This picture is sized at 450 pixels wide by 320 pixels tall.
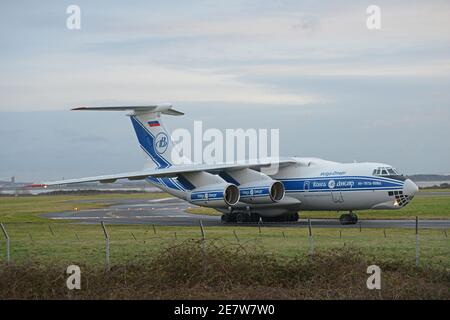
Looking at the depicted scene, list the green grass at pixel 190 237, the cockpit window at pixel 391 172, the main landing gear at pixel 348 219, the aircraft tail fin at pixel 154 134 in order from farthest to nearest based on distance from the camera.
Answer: the aircraft tail fin at pixel 154 134 → the main landing gear at pixel 348 219 → the cockpit window at pixel 391 172 → the green grass at pixel 190 237

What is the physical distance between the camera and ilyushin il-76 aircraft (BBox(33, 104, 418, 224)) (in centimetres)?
3547

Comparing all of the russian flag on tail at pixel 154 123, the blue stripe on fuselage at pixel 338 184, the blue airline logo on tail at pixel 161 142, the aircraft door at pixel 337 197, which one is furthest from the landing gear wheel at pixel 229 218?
the russian flag on tail at pixel 154 123

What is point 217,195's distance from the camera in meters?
38.2

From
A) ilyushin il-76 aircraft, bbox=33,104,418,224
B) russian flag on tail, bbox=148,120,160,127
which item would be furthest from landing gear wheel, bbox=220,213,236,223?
russian flag on tail, bbox=148,120,160,127

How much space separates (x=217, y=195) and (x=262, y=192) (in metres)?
2.25

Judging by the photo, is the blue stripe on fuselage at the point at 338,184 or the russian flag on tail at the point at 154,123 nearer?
the blue stripe on fuselage at the point at 338,184

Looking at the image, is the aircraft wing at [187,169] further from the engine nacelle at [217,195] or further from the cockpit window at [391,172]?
the cockpit window at [391,172]

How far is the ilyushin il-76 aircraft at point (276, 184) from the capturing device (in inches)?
1396

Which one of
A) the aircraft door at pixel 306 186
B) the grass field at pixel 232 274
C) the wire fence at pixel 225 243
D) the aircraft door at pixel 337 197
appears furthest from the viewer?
the aircraft door at pixel 306 186

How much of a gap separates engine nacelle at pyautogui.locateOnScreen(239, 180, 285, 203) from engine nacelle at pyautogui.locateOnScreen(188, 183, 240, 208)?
1.45 ft

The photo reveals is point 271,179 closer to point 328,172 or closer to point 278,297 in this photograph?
point 328,172

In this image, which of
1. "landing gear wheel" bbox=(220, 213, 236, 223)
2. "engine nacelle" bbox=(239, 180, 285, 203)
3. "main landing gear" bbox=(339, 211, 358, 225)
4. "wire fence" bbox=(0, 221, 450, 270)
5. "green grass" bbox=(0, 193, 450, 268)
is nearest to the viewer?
"wire fence" bbox=(0, 221, 450, 270)

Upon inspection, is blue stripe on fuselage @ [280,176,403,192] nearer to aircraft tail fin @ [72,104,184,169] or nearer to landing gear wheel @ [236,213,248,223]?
landing gear wheel @ [236,213,248,223]
